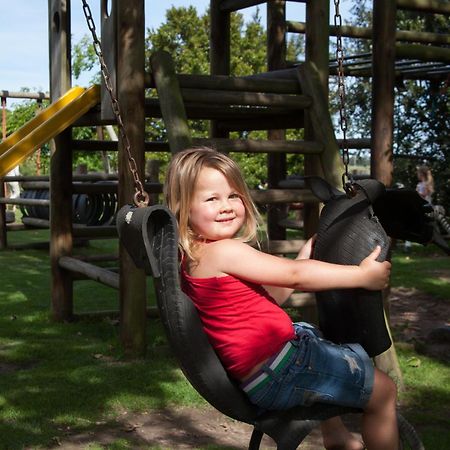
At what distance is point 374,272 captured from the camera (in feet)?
7.78

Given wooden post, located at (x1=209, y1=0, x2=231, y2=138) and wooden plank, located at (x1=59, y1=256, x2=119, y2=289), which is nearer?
wooden plank, located at (x1=59, y1=256, x2=119, y2=289)

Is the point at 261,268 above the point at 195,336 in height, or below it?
above

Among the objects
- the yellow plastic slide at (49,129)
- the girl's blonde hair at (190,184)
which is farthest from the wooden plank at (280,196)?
the girl's blonde hair at (190,184)

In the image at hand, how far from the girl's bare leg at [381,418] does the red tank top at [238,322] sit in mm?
335

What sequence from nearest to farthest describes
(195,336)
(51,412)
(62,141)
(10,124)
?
(195,336) < (51,412) < (62,141) < (10,124)

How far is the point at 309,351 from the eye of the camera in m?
2.41

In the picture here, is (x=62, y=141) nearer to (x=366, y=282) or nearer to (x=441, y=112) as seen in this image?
(x=366, y=282)

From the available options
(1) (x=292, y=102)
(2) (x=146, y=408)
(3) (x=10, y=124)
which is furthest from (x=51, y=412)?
(3) (x=10, y=124)

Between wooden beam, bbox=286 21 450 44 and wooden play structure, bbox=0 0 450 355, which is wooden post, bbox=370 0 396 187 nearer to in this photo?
wooden play structure, bbox=0 0 450 355

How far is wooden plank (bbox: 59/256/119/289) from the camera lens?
571 cm

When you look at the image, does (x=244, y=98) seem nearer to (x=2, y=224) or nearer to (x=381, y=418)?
(x=381, y=418)

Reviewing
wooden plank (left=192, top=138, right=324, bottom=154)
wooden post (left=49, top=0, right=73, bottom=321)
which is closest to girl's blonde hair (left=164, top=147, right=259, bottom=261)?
wooden plank (left=192, top=138, right=324, bottom=154)

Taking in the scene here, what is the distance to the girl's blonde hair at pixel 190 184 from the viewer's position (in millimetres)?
2486

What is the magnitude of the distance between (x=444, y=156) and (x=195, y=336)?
10.7 metres
